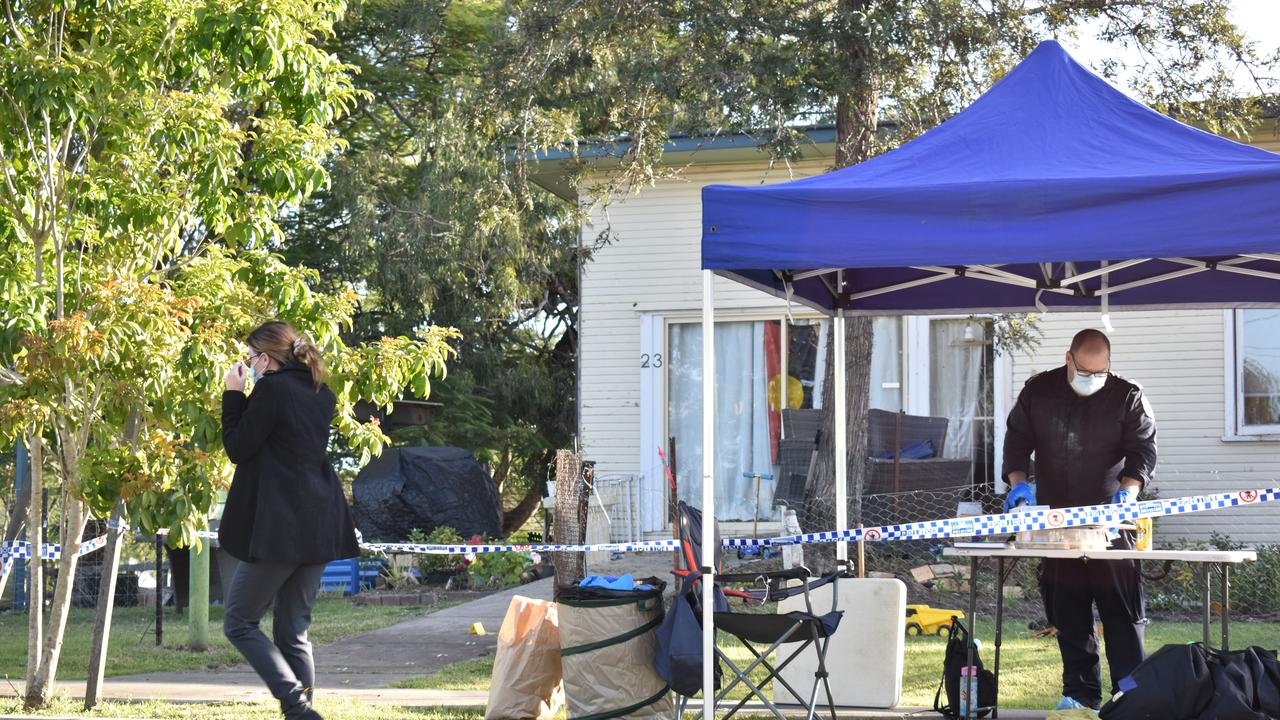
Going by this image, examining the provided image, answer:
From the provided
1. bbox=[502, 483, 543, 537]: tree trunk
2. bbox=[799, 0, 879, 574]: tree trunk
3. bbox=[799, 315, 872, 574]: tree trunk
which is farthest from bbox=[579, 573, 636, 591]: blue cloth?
bbox=[502, 483, 543, 537]: tree trunk

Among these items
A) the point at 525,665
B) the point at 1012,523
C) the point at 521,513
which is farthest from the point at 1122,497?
the point at 521,513

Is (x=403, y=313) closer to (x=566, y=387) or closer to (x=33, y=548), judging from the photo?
(x=566, y=387)

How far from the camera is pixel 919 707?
657 centimetres

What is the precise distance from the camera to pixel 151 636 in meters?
10.4

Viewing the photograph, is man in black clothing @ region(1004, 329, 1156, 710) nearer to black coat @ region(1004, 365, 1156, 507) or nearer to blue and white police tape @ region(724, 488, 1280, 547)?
black coat @ region(1004, 365, 1156, 507)

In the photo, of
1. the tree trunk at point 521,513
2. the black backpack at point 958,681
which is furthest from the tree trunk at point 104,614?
the tree trunk at point 521,513

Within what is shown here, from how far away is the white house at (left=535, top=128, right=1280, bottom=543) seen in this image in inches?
508

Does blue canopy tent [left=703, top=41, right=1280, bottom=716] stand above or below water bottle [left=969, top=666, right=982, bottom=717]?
above

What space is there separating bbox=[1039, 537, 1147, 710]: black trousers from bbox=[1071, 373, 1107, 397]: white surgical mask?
2.22 ft

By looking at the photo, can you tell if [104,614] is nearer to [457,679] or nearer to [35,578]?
[35,578]

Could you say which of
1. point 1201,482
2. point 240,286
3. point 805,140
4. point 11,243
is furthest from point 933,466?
point 11,243

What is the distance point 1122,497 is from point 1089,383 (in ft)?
1.75

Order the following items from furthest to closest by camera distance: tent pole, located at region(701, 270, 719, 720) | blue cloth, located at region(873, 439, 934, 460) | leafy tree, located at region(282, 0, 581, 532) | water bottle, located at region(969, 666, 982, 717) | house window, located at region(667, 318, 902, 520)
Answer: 1. leafy tree, located at region(282, 0, 581, 532)
2. house window, located at region(667, 318, 902, 520)
3. blue cloth, located at region(873, 439, 934, 460)
4. water bottle, located at region(969, 666, 982, 717)
5. tent pole, located at region(701, 270, 719, 720)

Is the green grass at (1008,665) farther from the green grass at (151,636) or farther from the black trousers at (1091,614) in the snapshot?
the green grass at (151,636)
